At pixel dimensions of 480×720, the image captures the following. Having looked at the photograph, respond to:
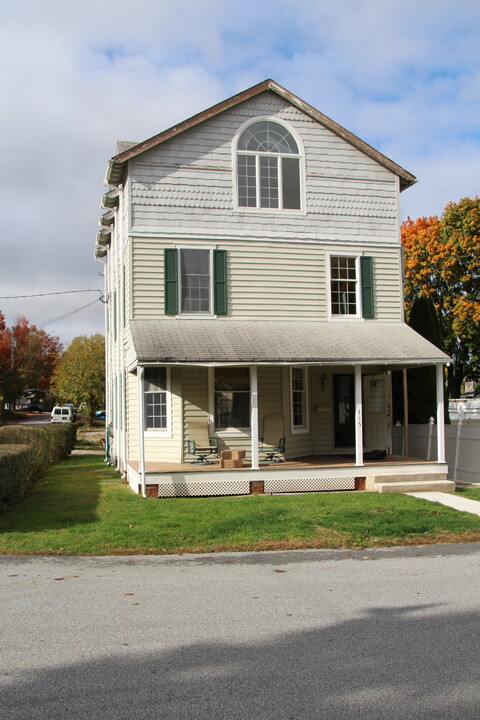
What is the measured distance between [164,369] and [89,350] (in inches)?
1280

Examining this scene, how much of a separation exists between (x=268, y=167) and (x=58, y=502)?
935cm

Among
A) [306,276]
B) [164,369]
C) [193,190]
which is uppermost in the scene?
[193,190]

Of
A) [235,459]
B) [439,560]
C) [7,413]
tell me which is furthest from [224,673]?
[7,413]

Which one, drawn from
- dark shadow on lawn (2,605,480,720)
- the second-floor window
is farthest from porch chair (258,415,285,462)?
dark shadow on lawn (2,605,480,720)

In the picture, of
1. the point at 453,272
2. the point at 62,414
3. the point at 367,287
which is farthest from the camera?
the point at 62,414

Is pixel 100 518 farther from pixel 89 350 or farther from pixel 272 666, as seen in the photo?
pixel 89 350

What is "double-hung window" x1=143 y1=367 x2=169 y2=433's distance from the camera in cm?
1598

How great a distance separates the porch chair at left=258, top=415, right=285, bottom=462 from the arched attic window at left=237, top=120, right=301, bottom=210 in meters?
5.22

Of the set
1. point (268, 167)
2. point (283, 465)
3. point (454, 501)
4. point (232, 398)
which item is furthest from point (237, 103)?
point (454, 501)

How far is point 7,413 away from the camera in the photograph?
61250mm

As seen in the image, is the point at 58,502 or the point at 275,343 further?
the point at 275,343

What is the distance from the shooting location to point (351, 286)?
57.2 feet

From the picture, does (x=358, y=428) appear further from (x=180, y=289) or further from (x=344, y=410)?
(x=180, y=289)

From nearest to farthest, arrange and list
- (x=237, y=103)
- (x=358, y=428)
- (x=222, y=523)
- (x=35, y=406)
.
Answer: (x=222, y=523) → (x=358, y=428) → (x=237, y=103) → (x=35, y=406)
